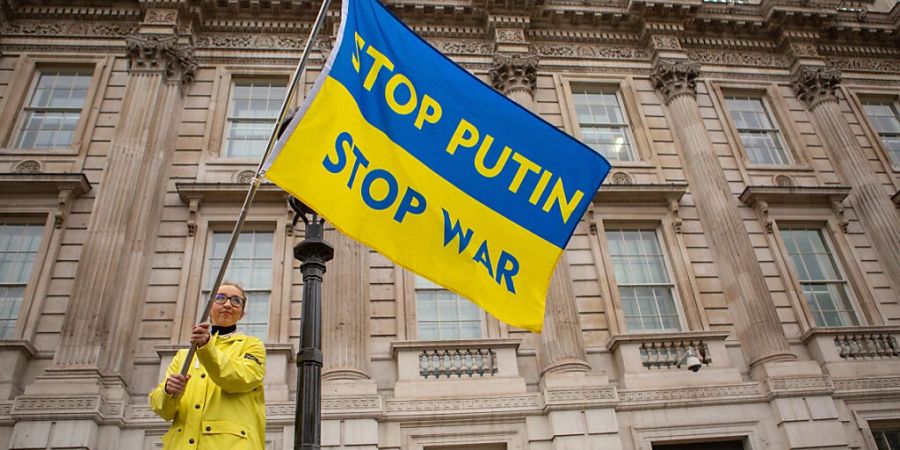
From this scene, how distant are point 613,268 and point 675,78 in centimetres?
584

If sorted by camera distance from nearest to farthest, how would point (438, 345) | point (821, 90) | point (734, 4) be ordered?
1. point (438, 345)
2. point (821, 90)
3. point (734, 4)

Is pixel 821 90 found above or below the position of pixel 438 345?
above

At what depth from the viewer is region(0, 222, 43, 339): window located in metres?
12.2

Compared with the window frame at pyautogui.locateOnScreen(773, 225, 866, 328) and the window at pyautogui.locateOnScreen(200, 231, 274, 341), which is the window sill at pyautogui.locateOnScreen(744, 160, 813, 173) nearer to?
the window frame at pyautogui.locateOnScreen(773, 225, 866, 328)

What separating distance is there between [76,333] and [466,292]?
8.87 metres

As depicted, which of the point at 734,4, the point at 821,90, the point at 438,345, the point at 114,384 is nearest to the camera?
the point at 114,384

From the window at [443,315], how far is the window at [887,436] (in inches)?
314

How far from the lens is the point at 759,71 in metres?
17.8

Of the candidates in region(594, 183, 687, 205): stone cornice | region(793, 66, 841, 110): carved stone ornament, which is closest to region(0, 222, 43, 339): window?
region(594, 183, 687, 205): stone cornice

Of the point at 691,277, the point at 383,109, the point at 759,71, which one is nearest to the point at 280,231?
the point at 383,109

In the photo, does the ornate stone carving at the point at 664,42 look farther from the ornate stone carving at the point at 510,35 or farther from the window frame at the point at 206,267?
the window frame at the point at 206,267

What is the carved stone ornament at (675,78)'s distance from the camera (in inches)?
653

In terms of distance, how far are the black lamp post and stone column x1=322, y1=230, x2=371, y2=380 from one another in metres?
6.39

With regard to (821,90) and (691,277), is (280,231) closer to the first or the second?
(691,277)
